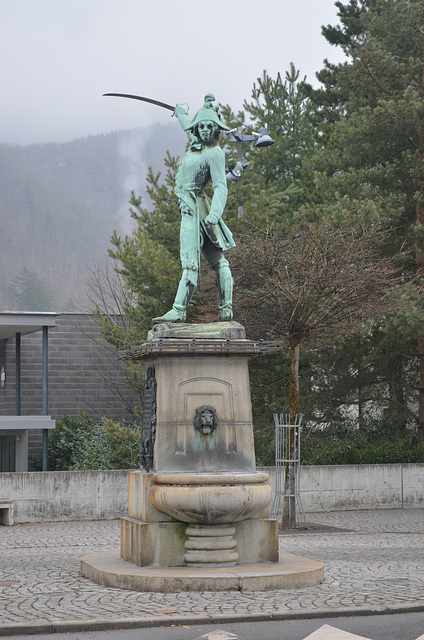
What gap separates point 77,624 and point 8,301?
320 ft

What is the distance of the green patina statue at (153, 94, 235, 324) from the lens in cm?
1122

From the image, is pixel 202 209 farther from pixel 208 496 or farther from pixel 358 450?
pixel 358 450

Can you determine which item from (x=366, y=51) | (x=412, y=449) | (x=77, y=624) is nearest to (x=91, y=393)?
(x=412, y=449)

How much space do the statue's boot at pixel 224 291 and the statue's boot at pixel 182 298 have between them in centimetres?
33

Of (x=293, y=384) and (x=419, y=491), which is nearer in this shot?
(x=293, y=384)

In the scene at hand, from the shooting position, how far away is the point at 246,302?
59.6 ft

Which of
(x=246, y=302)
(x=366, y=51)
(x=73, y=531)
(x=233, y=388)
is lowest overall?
(x=73, y=531)

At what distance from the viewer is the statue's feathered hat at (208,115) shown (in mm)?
11320

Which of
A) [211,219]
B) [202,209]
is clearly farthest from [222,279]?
[202,209]

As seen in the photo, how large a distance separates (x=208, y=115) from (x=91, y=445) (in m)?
15.2

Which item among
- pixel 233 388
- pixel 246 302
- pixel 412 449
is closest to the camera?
pixel 233 388

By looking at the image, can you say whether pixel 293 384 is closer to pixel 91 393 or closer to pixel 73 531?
pixel 73 531

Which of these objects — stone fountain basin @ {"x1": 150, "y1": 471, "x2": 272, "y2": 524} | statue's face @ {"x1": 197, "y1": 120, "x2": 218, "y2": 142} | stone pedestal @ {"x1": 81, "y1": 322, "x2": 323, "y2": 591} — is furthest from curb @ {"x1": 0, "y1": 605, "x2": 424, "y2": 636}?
statue's face @ {"x1": 197, "y1": 120, "x2": 218, "y2": 142}

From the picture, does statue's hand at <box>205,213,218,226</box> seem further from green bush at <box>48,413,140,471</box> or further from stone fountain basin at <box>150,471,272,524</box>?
green bush at <box>48,413,140,471</box>
